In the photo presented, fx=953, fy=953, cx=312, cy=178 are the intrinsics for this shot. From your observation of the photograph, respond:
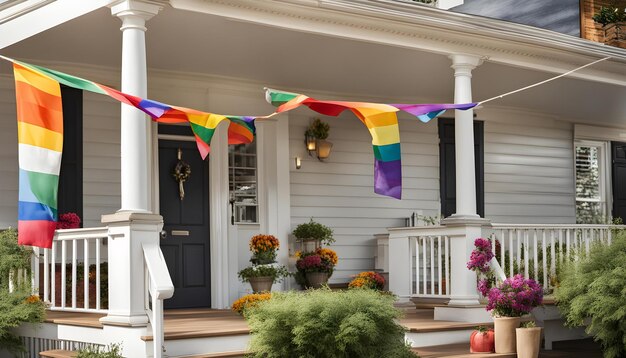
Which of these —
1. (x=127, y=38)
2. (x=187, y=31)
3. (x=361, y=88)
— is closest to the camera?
(x=127, y=38)

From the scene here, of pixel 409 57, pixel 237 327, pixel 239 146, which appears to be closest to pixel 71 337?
pixel 237 327

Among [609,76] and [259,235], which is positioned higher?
[609,76]

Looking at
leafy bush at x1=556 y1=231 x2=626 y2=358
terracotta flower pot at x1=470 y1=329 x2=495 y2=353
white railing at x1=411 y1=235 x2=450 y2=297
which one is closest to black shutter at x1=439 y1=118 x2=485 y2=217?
white railing at x1=411 y1=235 x2=450 y2=297

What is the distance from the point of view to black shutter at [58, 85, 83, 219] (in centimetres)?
1041

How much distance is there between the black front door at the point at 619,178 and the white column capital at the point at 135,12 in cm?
959

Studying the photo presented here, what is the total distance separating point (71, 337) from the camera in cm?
841

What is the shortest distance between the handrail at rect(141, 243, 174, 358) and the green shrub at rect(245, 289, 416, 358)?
28.8 inches

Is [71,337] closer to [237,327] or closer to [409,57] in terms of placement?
[237,327]

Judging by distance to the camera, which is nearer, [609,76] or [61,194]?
[61,194]

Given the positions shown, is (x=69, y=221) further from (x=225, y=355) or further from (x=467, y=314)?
(x=467, y=314)

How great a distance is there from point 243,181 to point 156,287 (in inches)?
174

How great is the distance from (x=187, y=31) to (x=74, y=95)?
1.89m

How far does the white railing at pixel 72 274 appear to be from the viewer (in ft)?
27.6

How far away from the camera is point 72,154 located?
1049cm
